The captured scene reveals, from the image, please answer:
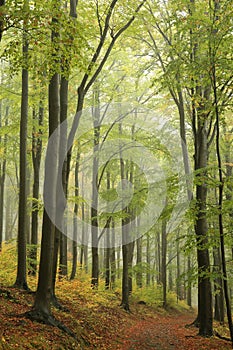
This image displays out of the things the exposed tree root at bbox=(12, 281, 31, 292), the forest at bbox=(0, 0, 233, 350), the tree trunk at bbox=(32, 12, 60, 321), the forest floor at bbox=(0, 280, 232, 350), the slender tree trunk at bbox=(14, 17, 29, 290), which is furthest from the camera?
the slender tree trunk at bbox=(14, 17, 29, 290)

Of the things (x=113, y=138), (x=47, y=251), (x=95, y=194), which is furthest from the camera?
(x=113, y=138)

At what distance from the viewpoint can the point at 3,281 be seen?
1147cm

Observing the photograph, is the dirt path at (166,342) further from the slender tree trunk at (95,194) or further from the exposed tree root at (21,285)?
the slender tree trunk at (95,194)

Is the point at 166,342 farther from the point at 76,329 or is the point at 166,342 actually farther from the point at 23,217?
the point at 23,217

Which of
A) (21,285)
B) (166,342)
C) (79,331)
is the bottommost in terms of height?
(166,342)

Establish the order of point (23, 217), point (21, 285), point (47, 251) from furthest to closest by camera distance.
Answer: point (23, 217), point (21, 285), point (47, 251)

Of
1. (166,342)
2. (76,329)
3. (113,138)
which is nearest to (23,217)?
(76,329)

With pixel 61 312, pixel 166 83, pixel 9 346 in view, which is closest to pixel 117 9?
pixel 166 83

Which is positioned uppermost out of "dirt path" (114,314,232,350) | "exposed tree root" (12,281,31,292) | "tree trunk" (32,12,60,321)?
"tree trunk" (32,12,60,321)

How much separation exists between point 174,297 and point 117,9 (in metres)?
21.6

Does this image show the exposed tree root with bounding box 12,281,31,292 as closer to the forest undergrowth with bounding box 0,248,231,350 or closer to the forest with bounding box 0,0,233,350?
the forest with bounding box 0,0,233,350

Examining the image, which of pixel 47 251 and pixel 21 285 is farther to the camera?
pixel 21 285

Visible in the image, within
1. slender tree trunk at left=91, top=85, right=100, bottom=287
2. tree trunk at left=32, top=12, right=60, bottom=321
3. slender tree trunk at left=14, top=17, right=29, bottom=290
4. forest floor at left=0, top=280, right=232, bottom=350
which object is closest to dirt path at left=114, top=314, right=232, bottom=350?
forest floor at left=0, top=280, right=232, bottom=350

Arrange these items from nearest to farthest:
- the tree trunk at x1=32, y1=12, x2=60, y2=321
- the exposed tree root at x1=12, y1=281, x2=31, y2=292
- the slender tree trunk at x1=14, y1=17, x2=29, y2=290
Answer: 1. the tree trunk at x1=32, y1=12, x2=60, y2=321
2. the exposed tree root at x1=12, y1=281, x2=31, y2=292
3. the slender tree trunk at x1=14, y1=17, x2=29, y2=290
